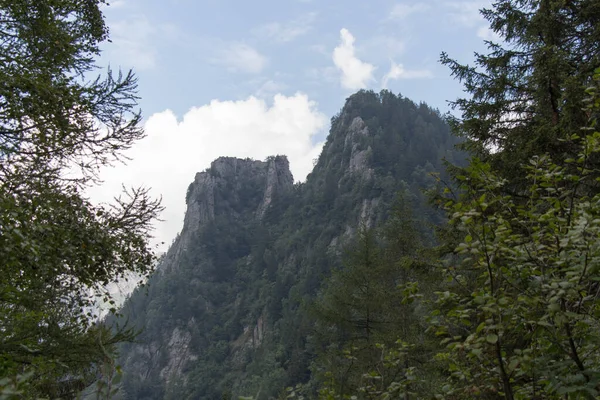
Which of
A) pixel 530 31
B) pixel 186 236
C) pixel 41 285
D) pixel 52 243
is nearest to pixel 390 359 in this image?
pixel 52 243

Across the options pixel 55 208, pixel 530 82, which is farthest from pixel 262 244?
pixel 55 208

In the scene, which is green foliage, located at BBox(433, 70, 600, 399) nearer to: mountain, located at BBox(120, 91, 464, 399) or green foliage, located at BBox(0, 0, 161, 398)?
green foliage, located at BBox(0, 0, 161, 398)

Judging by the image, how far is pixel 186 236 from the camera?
118 meters

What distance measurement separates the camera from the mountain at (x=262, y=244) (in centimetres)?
7575

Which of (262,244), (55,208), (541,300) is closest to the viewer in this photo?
(541,300)

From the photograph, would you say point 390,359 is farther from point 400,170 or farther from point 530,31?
point 400,170

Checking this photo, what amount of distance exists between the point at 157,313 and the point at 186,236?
82.8 feet

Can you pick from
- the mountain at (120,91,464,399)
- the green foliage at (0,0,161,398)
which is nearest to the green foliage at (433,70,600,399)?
the green foliage at (0,0,161,398)

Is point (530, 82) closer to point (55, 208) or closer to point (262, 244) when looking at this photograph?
point (55, 208)

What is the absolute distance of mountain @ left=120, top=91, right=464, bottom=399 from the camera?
75.8 m

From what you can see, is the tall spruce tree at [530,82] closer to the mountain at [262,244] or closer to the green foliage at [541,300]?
the green foliage at [541,300]

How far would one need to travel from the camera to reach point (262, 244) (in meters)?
104

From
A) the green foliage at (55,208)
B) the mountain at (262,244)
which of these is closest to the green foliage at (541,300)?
the green foliage at (55,208)

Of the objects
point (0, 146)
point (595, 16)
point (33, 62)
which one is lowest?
point (0, 146)
